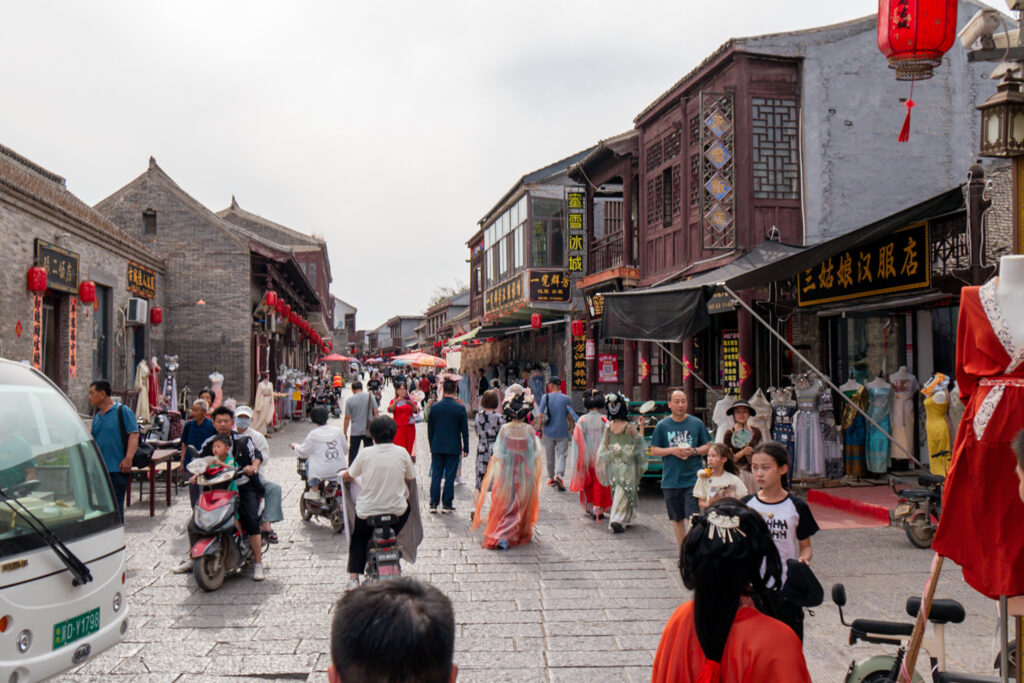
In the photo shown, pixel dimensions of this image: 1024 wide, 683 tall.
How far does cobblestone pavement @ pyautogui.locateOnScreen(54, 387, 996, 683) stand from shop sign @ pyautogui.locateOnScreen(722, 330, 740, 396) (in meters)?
5.70

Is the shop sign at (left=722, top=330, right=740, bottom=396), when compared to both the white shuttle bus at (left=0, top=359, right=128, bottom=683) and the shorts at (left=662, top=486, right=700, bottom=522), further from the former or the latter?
the white shuttle bus at (left=0, top=359, right=128, bottom=683)

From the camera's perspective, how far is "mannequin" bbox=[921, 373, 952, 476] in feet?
30.9

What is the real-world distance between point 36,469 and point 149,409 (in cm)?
1385

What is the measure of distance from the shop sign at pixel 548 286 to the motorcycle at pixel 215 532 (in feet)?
51.1

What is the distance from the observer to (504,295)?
86.5 ft

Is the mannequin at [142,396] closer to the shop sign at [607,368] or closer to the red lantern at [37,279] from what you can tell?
the red lantern at [37,279]

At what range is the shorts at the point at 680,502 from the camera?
747cm

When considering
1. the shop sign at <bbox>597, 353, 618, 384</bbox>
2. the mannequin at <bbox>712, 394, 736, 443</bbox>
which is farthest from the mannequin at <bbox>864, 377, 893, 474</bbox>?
the shop sign at <bbox>597, 353, 618, 384</bbox>

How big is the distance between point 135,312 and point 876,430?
15.6 metres

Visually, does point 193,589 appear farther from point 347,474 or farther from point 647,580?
point 647,580

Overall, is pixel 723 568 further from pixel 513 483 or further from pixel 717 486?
pixel 513 483

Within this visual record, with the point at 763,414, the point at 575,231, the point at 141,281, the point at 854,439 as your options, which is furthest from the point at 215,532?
the point at 575,231

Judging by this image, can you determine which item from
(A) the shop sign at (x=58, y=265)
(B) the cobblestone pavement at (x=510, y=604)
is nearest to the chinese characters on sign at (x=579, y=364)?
(A) the shop sign at (x=58, y=265)

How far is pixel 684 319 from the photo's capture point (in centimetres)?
1030
